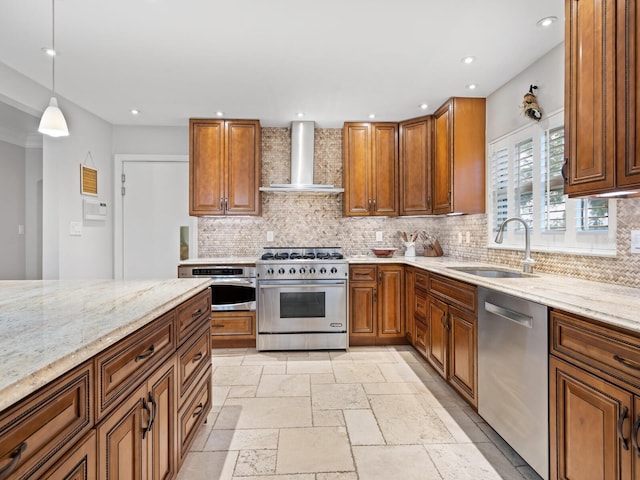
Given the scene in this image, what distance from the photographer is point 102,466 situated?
3.10 feet

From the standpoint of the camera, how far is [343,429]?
212 centimetres

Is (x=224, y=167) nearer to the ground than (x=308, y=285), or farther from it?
farther from it

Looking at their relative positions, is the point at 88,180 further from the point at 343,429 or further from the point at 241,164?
the point at 343,429

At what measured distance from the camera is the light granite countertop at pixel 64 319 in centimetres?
72

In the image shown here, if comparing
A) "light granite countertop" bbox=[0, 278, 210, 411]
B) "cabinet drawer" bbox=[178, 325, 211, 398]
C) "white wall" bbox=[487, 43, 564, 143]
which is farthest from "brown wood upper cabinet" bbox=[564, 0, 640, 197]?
"cabinet drawer" bbox=[178, 325, 211, 398]

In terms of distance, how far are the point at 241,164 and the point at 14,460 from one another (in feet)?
11.4

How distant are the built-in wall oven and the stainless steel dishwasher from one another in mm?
2220

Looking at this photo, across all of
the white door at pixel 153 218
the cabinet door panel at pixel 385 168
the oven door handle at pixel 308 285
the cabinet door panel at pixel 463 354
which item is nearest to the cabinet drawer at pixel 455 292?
the cabinet door panel at pixel 463 354

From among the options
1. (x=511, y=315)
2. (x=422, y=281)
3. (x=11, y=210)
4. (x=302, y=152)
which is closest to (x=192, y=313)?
(x=511, y=315)

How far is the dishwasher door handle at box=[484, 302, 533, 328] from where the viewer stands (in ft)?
5.47

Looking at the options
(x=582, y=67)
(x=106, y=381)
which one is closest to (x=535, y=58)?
(x=582, y=67)

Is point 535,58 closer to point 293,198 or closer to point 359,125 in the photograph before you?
point 359,125

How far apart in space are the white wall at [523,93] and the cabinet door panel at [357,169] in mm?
1289

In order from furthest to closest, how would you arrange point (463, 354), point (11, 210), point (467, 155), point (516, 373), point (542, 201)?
point (11, 210) < point (467, 155) < point (542, 201) < point (463, 354) < point (516, 373)
